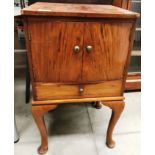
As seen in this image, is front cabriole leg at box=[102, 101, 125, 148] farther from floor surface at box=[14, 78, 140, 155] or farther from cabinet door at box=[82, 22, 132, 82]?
cabinet door at box=[82, 22, 132, 82]

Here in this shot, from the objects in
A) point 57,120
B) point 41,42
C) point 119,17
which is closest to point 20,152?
point 57,120

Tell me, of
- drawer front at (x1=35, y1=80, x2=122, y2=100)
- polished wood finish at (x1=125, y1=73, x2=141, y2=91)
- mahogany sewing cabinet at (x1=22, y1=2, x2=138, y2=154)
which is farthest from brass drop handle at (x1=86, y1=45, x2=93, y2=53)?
polished wood finish at (x1=125, y1=73, x2=141, y2=91)

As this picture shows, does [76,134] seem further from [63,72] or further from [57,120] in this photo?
[63,72]

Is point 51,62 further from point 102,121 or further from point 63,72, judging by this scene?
point 102,121

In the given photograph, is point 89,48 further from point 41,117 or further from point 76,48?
point 41,117

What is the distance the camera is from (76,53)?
3.21 feet

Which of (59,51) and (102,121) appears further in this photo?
(102,121)

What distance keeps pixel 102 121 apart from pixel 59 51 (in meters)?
0.79

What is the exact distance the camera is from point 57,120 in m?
1.55

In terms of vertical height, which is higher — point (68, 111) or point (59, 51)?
point (59, 51)

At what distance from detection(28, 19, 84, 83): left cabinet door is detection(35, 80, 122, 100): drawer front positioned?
0.04 metres
